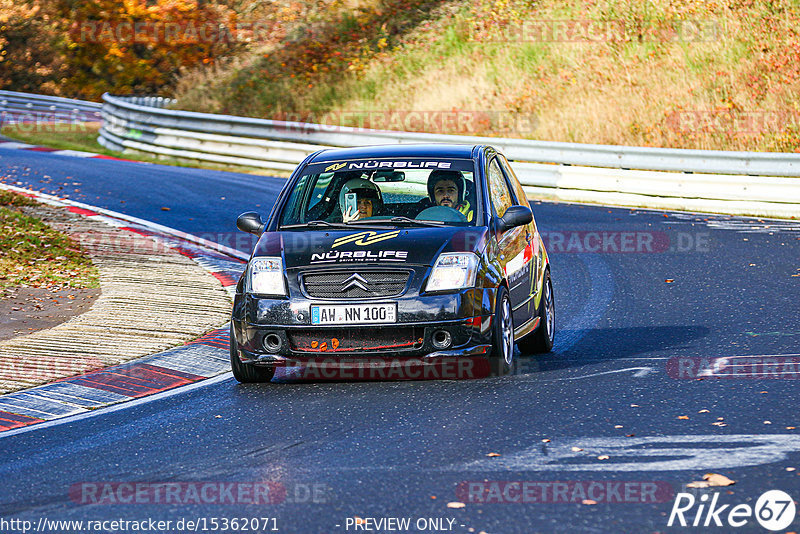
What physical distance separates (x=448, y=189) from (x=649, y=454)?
3413 mm

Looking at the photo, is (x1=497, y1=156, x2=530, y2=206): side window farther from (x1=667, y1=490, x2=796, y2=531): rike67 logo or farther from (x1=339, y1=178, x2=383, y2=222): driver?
(x1=667, y1=490, x2=796, y2=531): rike67 logo

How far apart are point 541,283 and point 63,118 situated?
29736 millimetres

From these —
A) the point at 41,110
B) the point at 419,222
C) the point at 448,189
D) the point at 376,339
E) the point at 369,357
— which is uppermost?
the point at 41,110

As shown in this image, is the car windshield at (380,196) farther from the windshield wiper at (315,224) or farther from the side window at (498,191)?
the side window at (498,191)

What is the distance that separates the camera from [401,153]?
942 cm

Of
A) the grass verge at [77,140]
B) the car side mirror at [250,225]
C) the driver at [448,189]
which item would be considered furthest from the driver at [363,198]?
the grass verge at [77,140]

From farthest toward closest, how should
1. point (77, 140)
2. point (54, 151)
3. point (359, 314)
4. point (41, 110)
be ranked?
point (41, 110)
point (77, 140)
point (54, 151)
point (359, 314)

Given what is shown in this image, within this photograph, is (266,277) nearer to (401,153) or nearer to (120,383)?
(120,383)

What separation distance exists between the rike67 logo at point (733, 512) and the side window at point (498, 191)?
4.09 meters

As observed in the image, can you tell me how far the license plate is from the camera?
7898 millimetres

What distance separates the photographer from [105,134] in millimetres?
30016

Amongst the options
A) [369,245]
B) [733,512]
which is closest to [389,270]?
[369,245]

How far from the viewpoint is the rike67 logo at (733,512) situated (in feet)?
16.5

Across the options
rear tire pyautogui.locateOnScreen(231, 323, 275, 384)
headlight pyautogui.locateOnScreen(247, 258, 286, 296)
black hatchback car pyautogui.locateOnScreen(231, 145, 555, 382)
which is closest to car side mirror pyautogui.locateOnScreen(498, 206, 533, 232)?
black hatchback car pyautogui.locateOnScreen(231, 145, 555, 382)
